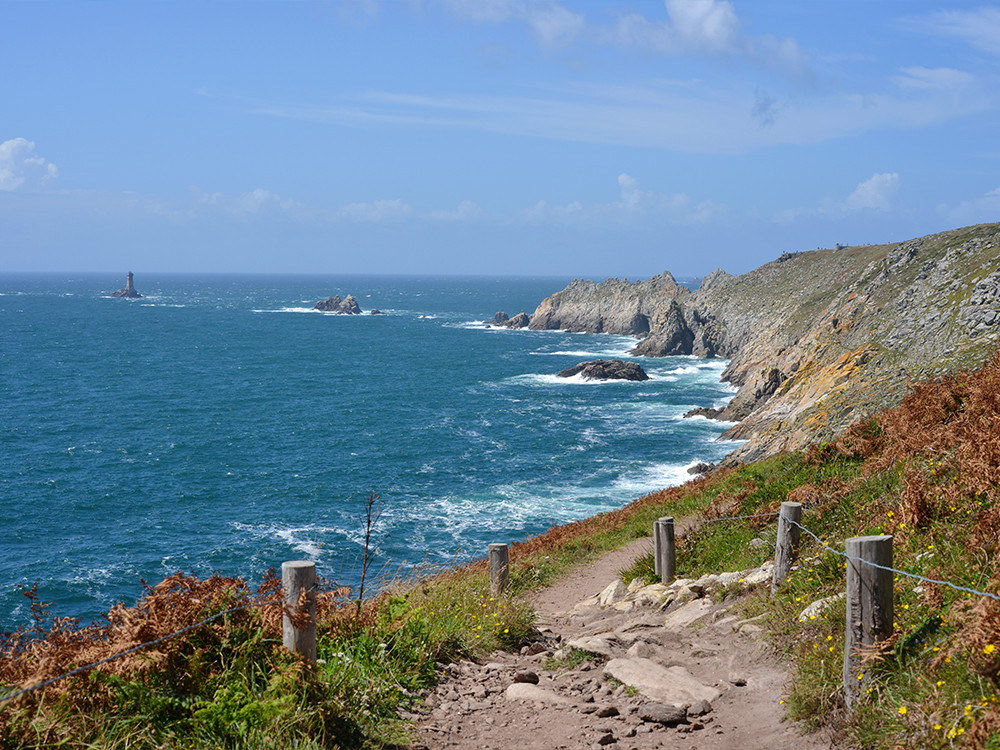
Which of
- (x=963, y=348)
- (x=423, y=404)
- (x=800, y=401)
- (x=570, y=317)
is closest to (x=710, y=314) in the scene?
(x=570, y=317)

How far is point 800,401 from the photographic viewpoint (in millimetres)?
33781

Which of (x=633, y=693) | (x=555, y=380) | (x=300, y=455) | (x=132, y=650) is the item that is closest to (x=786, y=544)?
(x=633, y=693)

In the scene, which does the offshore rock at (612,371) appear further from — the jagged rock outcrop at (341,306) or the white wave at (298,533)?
the jagged rock outcrop at (341,306)

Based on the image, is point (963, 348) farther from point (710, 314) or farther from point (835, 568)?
point (710, 314)

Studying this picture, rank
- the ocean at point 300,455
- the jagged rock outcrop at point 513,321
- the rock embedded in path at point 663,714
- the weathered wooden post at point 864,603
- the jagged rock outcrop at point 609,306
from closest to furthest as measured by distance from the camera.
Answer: the weathered wooden post at point 864,603
the rock embedded in path at point 663,714
the ocean at point 300,455
the jagged rock outcrop at point 609,306
the jagged rock outcrop at point 513,321

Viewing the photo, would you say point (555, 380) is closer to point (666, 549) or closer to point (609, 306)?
point (609, 306)

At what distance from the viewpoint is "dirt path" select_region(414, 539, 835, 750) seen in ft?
21.0

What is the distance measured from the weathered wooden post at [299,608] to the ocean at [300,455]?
183 inches

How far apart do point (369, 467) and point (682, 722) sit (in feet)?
118

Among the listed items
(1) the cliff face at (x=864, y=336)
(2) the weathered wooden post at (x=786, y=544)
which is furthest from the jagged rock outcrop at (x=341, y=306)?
(2) the weathered wooden post at (x=786, y=544)

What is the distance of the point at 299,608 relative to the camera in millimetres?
6098

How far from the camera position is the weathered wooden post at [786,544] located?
905 cm

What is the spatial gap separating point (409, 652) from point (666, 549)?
596 cm

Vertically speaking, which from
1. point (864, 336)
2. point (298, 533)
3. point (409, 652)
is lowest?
point (298, 533)
